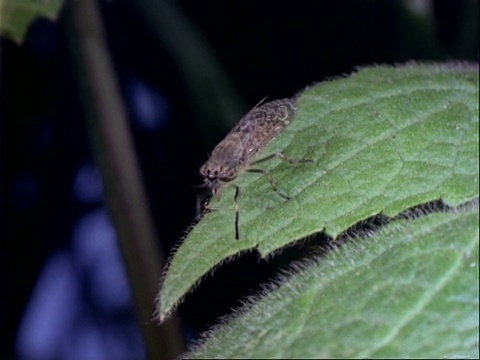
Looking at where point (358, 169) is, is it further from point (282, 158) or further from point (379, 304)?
point (379, 304)

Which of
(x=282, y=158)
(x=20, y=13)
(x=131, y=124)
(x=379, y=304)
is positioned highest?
(x=20, y=13)

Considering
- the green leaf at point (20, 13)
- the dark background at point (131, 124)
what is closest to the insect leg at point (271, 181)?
the green leaf at point (20, 13)

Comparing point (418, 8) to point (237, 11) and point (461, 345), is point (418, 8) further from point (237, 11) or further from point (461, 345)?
point (461, 345)

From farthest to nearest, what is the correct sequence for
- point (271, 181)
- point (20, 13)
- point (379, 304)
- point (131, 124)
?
point (131, 124)
point (20, 13)
point (271, 181)
point (379, 304)

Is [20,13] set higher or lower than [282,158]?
higher

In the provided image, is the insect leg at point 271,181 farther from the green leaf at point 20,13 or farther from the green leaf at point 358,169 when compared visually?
the green leaf at point 20,13

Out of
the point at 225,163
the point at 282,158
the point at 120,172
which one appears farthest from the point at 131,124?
the point at 282,158
